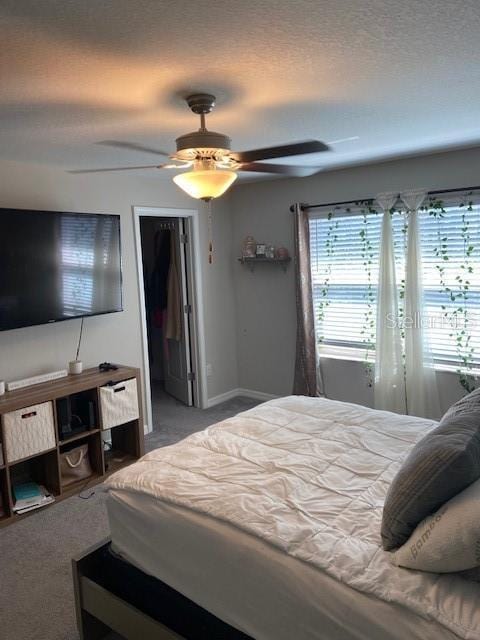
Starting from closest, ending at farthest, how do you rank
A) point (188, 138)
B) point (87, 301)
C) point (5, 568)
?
point (188, 138) < point (5, 568) < point (87, 301)

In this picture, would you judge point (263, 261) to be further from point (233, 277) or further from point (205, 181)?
point (205, 181)

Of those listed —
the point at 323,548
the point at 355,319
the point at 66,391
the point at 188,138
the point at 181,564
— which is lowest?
the point at 181,564

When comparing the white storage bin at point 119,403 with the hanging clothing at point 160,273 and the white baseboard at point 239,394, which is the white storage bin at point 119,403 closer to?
the white baseboard at point 239,394

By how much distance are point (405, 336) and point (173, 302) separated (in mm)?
2459

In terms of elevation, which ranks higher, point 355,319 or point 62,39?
point 62,39

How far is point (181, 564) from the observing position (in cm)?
178

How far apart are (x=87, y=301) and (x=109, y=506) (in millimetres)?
1959

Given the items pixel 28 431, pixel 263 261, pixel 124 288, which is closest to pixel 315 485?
pixel 28 431

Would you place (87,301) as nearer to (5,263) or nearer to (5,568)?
(5,263)

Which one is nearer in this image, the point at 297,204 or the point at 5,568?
the point at 5,568

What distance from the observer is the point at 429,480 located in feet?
4.86

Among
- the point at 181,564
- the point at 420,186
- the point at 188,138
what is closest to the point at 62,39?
the point at 188,138

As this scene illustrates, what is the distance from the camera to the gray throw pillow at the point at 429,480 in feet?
4.81

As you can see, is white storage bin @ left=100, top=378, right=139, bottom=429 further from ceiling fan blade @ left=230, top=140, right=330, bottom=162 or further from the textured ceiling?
ceiling fan blade @ left=230, top=140, right=330, bottom=162
